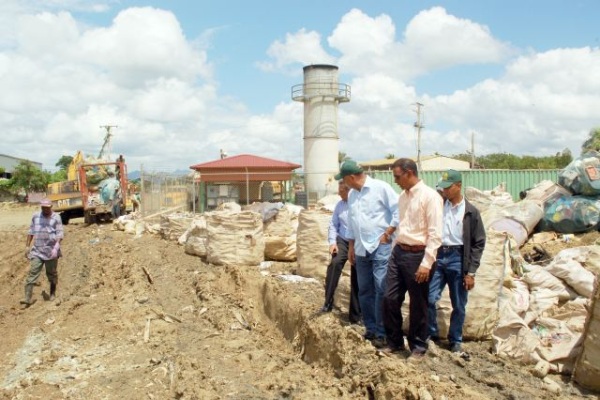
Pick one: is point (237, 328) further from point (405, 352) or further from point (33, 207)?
point (33, 207)

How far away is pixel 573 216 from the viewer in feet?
35.1

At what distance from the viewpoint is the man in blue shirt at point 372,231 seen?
4.88 metres

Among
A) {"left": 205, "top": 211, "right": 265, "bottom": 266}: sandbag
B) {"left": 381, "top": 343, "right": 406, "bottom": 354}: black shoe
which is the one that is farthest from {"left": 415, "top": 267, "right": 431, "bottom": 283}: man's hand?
{"left": 205, "top": 211, "right": 265, "bottom": 266}: sandbag

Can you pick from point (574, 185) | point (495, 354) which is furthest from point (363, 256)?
point (574, 185)

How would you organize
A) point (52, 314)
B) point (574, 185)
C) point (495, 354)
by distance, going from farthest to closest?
point (574, 185)
point (52, 314)
point (495, 354)

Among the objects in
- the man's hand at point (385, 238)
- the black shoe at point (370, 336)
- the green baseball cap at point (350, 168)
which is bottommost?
the black shoe at point (370, 336)

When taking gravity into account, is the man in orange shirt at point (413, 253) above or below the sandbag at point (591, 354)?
above

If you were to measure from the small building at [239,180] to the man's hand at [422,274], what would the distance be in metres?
15.1

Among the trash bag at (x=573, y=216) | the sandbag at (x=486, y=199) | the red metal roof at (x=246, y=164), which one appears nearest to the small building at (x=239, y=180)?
the red metal roof at (x=246, y=164)

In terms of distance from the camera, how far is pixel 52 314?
313 inches

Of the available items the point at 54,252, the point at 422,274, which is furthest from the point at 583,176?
the point at 54,252

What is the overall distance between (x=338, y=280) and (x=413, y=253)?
1620 mm

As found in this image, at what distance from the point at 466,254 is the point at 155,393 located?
2.80 metres

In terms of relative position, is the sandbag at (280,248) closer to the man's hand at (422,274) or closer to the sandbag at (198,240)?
the sandbag at (198,240)
